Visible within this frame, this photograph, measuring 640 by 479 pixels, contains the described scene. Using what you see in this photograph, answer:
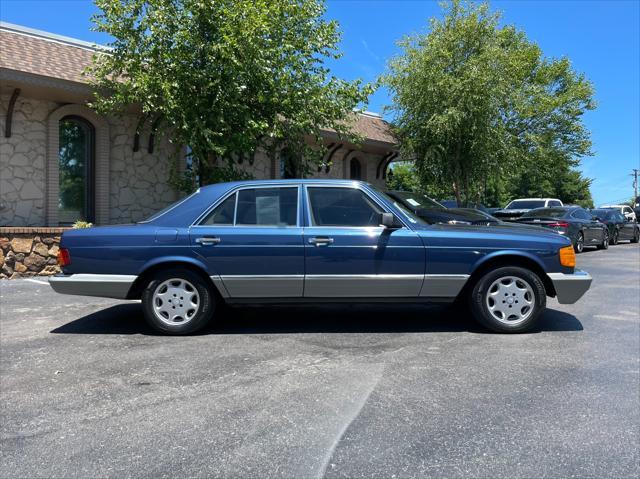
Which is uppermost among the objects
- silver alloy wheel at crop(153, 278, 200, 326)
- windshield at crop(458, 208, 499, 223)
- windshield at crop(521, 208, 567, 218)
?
windshield at crop(521, 208, 567, 218)

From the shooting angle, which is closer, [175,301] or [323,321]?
[175,301]

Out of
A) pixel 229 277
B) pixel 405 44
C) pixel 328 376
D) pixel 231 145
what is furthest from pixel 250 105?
pixel 405 44

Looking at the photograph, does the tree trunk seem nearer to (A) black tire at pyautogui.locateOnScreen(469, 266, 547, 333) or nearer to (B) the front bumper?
(B) the front bumper

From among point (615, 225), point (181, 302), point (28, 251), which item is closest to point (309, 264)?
point (181, 302)

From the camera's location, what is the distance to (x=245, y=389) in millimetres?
3861

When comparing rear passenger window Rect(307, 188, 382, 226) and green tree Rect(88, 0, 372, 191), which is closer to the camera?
rear passenger window Rect(307, 188, 382, 226)

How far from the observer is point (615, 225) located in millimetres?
19750

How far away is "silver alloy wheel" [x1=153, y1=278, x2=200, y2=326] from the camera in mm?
5395

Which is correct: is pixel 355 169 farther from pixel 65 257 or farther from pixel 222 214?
pixel 65 257

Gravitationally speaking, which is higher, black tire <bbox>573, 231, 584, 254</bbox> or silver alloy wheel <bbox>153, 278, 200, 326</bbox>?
black tire <bbox>573, 231, 584, 254</bbox>

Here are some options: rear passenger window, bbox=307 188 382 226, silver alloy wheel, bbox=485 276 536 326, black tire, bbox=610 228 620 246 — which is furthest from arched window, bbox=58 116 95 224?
black tire, bbox=610 228 620 246

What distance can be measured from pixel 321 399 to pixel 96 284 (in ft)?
9.67

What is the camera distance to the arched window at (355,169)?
20.4 metres

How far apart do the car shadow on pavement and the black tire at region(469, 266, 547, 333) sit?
194mm
